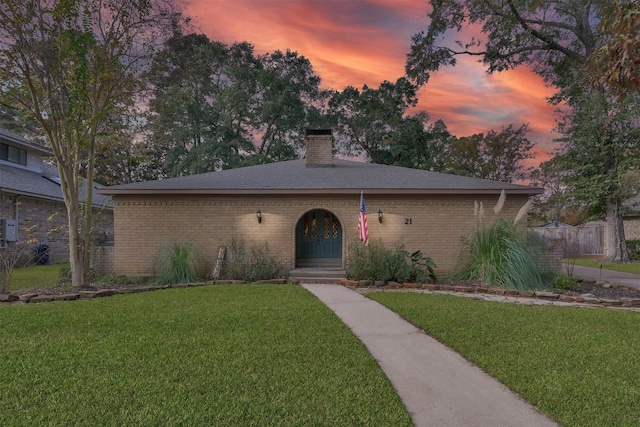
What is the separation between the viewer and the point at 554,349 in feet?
13.3

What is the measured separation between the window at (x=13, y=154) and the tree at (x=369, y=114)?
765 inches

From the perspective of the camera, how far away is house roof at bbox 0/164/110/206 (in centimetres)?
1431

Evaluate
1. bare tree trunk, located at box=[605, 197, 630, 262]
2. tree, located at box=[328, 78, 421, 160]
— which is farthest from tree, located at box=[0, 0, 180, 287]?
bare tree trunk, located at box=[605, 197, 630, 262]

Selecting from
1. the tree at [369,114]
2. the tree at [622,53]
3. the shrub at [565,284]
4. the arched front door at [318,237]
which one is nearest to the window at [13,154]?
the arched front door at [318,237]

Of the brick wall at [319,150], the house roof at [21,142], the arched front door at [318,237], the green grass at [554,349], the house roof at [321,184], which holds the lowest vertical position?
the green grass at [554,349]

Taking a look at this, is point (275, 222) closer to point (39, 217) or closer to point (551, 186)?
point (39, 217)

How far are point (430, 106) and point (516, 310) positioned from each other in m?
21.6

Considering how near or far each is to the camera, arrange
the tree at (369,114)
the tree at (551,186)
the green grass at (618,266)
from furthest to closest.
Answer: the tree at (369,114)
the tree at (551,186)
the green grass at (618,266)

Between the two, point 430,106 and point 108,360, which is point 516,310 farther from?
point 430,106

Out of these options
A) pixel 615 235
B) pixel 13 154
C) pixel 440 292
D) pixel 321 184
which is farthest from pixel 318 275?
pixel 13 154

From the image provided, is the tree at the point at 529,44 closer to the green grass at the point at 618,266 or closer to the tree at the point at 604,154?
the tree at the point at 604,154

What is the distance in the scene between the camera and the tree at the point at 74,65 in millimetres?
7398

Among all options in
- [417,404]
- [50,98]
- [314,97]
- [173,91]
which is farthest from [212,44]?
[417,404]

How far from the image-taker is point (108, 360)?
360 centimetres
